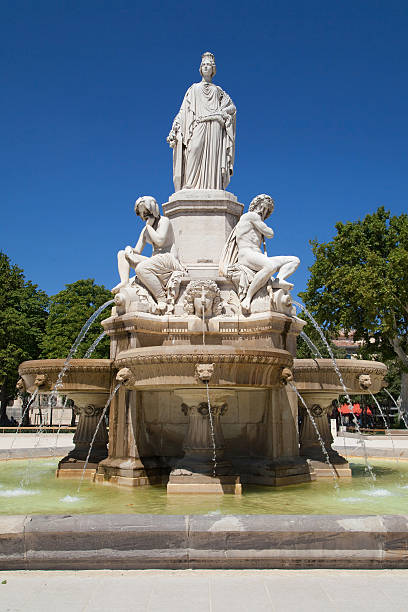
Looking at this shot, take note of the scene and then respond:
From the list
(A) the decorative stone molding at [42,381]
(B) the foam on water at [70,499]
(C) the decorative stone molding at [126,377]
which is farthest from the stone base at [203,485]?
(A) the decorative stone molding at [42,381]

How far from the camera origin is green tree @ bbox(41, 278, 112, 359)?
39969 mm

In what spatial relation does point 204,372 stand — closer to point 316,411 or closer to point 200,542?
point 200,542

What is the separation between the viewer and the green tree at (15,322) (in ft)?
127

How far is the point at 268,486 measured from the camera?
380 inches

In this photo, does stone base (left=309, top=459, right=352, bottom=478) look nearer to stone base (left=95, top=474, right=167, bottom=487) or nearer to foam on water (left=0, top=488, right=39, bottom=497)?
stone base (left=95, top=474, right=167, bottom=487)

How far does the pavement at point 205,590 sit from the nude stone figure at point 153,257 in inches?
269

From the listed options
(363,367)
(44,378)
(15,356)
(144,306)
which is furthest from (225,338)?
(15,356)

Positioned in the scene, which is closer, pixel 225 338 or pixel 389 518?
pixel 389 518

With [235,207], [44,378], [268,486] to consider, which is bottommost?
[268,486]

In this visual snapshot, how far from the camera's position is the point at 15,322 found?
39.8 metres

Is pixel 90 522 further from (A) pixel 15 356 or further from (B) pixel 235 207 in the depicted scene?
(A) pixel 15 356

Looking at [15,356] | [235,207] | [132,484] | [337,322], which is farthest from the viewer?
[15,356]

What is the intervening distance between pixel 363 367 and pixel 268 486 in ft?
9.58

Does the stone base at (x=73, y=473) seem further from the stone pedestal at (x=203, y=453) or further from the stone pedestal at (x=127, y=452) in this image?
the stone pedestal at (x=203, y=453)
